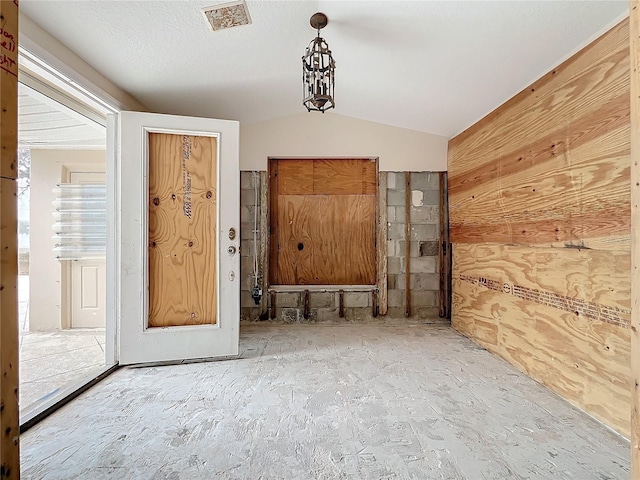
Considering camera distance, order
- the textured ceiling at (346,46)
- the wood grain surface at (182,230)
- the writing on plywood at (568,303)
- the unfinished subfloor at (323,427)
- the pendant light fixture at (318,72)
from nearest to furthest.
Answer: the unfinished subfloor at (323,427), the writing on plywood at (568,303), the textured ceiling at (346,46), the pendant light fixture at (318,72), the wood grain surface at (182,230)

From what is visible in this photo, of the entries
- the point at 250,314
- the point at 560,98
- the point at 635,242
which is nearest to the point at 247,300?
the point at 250,314

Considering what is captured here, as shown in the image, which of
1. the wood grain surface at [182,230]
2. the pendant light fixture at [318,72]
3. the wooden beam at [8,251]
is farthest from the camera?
the wood grain surface at [182,230]

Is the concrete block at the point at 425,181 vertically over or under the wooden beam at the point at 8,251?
over

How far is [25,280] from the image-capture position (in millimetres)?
5039

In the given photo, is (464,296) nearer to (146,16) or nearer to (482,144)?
(482,144)

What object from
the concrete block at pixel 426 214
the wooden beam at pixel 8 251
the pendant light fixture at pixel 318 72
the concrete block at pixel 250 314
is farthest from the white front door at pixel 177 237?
the concrete block at pixel 426 214

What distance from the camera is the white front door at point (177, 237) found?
2605mm

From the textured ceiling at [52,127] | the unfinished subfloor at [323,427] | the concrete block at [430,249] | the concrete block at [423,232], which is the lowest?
the unfinished subfloor at [323,427]

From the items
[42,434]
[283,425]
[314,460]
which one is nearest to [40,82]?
[42,434]

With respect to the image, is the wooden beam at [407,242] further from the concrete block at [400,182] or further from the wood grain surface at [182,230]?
the wood grain surface at [182,230]

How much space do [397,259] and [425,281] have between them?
0.43m

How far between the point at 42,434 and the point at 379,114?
12.3 ft

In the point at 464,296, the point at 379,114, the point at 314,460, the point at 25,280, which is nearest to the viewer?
the point at 314,460

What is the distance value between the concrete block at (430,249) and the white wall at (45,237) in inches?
156
